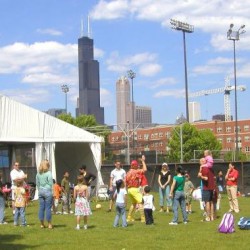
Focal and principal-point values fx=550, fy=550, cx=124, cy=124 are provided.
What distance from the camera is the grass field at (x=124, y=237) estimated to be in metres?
10.3

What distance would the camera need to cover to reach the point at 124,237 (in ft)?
37.6

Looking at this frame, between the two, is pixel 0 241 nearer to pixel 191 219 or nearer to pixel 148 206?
pixel 148 206

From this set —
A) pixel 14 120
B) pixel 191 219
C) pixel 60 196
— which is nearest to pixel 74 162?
pixel 14 120

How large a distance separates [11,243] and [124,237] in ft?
7.57

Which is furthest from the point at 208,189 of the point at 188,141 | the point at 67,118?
the point at 67,118

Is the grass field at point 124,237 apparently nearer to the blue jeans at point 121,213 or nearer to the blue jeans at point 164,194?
the blue jeans at point 121,213

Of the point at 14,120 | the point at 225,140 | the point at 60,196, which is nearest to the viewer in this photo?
the point at 60,196

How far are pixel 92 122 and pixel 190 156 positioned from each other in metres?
15.1

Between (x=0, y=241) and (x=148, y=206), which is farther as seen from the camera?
(x=148, y=206)

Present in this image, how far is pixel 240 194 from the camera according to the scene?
27531 millimetres

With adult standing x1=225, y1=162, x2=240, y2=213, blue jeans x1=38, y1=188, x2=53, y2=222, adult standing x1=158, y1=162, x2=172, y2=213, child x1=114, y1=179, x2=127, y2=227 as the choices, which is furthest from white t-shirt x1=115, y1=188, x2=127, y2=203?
adult standing x1=225, y1=162, x2=240, y2=213

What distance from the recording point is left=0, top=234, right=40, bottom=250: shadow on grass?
10352mm

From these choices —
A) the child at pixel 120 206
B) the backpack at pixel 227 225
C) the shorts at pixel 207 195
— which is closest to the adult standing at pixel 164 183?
the shorts at pixel 207 195

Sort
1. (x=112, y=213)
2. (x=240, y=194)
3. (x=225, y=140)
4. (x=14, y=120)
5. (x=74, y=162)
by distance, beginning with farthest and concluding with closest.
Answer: (x=225, y=140) < (x=74, y=162) < (x=240, y=194) < (x=14, y=120) < (x=112, y=213)
